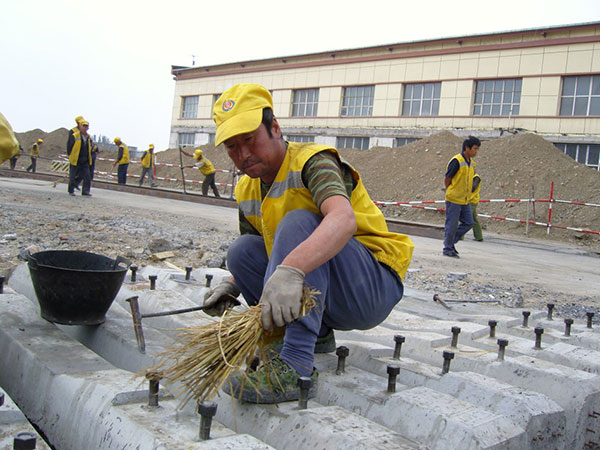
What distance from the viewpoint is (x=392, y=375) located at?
86.4 inches

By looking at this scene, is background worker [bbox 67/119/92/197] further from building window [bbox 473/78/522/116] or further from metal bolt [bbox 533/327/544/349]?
building window [bbox 473/78/522/116]

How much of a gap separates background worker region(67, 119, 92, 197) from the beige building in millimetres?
18304

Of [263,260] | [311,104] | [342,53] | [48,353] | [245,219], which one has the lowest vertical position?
[48,353]

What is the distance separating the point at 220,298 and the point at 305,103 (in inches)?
1237

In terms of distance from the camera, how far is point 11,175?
1917cm

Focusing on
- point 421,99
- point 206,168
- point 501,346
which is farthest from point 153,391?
point 421,99

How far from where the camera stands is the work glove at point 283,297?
192 cm

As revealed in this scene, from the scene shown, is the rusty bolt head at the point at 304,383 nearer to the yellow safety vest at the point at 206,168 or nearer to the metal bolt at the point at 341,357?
the metal bolt at the point at 341,357

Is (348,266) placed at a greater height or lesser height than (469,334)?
greater

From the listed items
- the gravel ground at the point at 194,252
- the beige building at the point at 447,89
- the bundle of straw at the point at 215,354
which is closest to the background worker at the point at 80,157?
the gravel ground at the point at 194,252

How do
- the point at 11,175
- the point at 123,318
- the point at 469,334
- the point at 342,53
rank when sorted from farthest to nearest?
the point at 342,53, the point at 11,175, the point at 469,334, the point at 123,318

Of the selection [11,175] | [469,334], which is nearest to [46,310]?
[469,334]

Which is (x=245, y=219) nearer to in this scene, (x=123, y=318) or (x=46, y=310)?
(x=123, y=318)

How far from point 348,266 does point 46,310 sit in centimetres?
155
